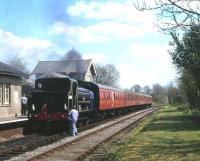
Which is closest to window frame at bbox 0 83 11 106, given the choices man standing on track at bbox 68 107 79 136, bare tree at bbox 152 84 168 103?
man standing on track at bbox 68 107 79 136

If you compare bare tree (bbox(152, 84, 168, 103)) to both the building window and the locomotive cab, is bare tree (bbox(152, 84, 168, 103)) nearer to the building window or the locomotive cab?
the building window

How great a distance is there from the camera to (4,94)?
37.3m

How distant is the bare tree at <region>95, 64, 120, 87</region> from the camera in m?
138

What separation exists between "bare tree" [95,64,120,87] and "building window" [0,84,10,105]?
313ft

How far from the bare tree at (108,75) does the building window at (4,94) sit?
95.3 m

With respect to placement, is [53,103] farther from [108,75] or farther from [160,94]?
[160,94]

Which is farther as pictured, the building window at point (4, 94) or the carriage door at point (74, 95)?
the building window at point (4, 94)

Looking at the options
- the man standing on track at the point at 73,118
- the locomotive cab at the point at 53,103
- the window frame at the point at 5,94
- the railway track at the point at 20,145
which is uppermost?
the window frame at the point at 5,94

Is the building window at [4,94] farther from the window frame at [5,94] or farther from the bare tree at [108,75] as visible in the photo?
the bare tree at [108,75]

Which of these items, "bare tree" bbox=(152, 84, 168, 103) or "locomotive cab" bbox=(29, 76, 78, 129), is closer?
"locomotive cab" bbox=(29, 76, 78, 129)

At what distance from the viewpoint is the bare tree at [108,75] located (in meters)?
138

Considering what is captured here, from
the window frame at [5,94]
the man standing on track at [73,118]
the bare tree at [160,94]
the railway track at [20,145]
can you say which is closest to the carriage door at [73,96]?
the man standing on track at [73,118]

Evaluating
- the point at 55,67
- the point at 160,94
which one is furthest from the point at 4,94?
the point at 160,94

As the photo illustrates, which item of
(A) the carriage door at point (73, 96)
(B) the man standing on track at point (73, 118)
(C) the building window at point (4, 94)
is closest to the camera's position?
(B) the man standing on track at point (73, 118)
